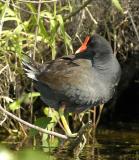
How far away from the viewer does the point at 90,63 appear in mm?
3967

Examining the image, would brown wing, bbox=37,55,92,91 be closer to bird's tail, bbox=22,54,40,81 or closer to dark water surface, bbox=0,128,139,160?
bird's tail, bbox=22,54,40,81

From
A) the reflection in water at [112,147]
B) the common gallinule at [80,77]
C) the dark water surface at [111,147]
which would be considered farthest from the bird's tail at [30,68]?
the reflection in water at [112,147]

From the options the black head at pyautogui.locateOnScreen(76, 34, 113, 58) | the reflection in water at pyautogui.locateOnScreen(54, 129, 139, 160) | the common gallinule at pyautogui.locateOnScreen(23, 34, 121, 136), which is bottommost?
the reflection in water at pyautogui.locateOnScreen(54, 129, 139, 160)

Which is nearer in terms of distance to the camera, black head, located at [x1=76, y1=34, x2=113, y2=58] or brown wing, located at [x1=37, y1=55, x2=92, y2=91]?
brown wing, located at [x1=37, y1=55, x2=92, y2=91]

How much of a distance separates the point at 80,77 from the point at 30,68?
46 centimetres

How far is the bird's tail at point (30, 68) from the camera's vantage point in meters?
3.96

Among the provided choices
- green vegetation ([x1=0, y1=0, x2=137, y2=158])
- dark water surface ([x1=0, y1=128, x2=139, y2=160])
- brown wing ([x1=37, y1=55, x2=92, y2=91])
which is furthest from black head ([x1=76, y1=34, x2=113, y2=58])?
dark water surface ([x1=0, y1=128, x2=139, y2=160])

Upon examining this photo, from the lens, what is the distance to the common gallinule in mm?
3793

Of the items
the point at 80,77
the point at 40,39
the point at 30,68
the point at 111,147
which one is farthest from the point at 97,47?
the point at 111,147

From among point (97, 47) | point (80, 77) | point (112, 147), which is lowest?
point (112, 147)

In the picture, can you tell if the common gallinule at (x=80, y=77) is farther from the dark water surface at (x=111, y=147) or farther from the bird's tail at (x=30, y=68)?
the dark water surface at (x=111, y=147)

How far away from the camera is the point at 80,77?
3.84m

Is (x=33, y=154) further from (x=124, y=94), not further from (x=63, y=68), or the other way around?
(x=124, y=94)

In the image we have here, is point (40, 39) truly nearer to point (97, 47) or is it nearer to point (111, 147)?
point (97, 47)
